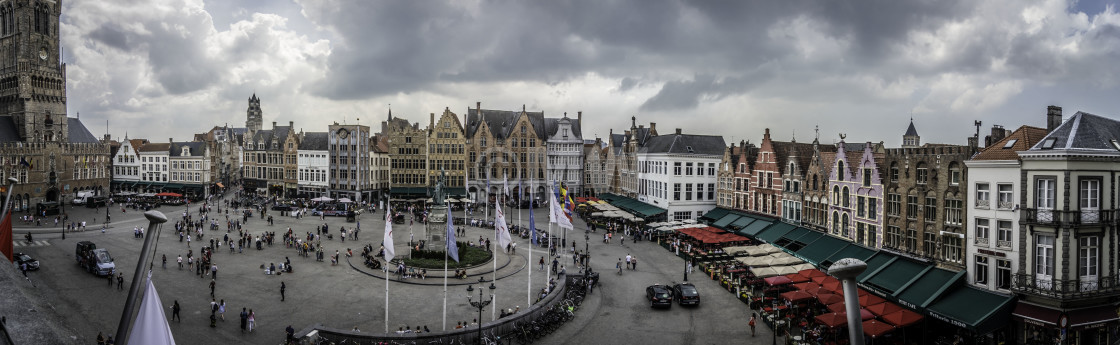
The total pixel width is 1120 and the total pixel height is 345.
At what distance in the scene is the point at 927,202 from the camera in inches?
1132

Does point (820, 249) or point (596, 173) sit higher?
point (596, 173)

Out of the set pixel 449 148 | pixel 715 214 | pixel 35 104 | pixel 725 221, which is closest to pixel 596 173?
pixel 449 148

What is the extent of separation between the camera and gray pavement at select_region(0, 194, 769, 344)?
25.1 m

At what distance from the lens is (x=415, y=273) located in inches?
1345

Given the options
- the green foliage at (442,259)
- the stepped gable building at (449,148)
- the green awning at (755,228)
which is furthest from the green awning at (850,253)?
the stepped gable building at (449,148)

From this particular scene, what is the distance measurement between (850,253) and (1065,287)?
37.6ft

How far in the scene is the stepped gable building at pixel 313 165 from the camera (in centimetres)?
8000

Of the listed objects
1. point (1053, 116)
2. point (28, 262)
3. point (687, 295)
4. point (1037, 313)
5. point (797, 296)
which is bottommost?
point (687, 295)

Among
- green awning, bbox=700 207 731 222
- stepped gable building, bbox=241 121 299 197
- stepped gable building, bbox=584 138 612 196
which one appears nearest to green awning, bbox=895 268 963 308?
green awning, bbox=700 207 731 222

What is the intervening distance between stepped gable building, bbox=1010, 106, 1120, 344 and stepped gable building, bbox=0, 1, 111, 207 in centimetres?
9460

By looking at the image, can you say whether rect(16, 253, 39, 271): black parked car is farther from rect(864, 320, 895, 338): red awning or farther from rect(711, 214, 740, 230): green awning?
rect(711, 214, 740, 230): green awning

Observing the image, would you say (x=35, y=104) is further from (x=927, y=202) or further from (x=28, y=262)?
(x=927, y=202)

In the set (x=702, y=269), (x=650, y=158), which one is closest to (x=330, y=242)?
(x=702, y=269)

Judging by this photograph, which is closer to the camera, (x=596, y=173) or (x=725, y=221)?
(x=725, y=221)
